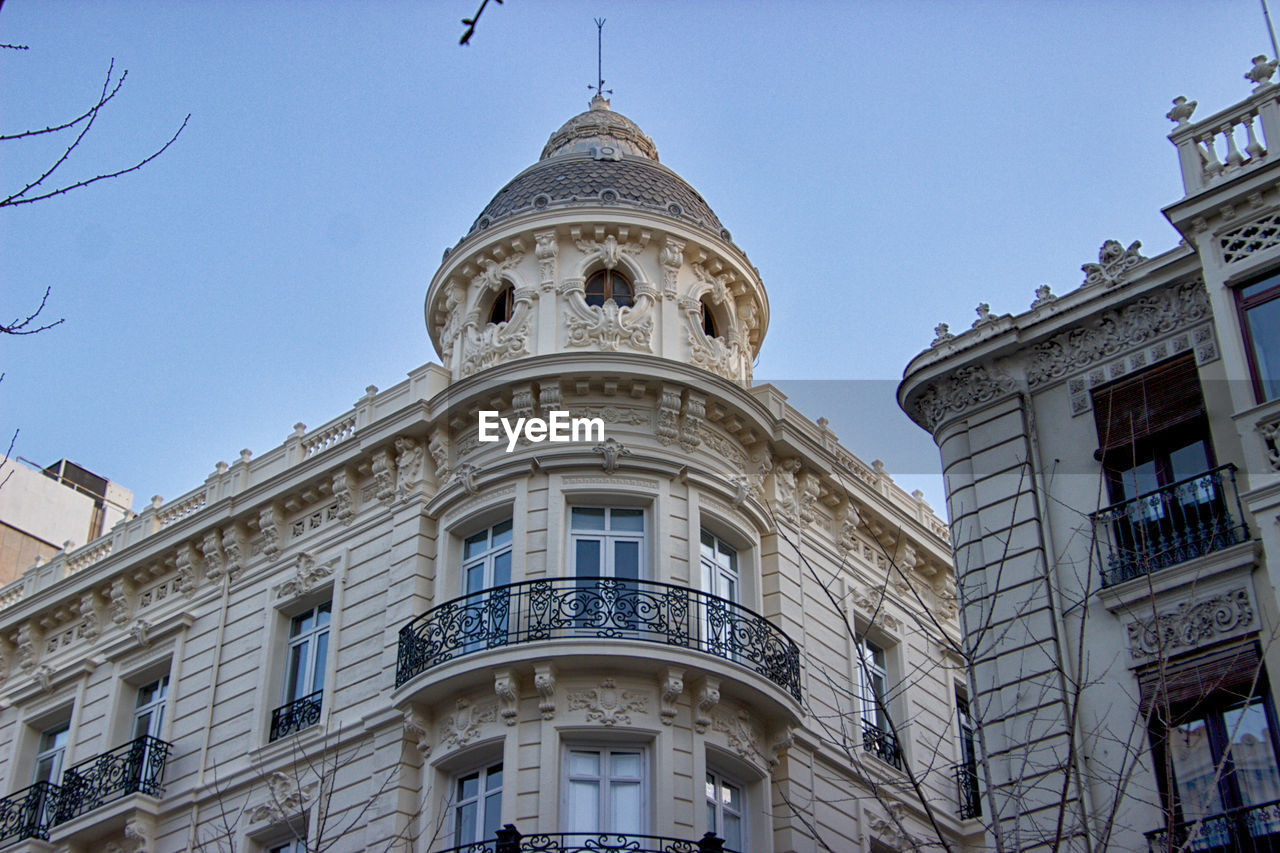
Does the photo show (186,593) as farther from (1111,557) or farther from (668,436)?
(1111,557)

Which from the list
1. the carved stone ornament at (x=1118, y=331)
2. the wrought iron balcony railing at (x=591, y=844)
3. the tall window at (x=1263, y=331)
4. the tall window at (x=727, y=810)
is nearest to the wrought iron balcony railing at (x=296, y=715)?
the wrought iron balcony railing at (x=591, y=844)

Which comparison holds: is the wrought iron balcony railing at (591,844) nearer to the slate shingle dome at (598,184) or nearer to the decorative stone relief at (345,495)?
the decorative stone relief at (345,495)

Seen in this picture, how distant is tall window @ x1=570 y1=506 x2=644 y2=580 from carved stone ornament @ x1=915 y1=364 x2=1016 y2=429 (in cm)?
509

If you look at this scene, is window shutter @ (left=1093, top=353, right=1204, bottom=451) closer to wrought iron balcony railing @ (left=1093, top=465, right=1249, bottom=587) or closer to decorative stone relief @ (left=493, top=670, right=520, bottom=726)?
wrought iron balcony railing @ (left=1093, top=465, right=1249, bottom=587)

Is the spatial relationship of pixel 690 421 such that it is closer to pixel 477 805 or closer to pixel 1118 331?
pixel 477 805

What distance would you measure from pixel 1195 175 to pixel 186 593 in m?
16.5

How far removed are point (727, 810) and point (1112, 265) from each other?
27.6 ft

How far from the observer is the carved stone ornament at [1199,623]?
48.9 feet

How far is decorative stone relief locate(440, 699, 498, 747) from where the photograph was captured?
20.5 m

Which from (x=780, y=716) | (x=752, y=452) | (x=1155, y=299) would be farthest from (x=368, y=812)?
(x=1155, y=299)

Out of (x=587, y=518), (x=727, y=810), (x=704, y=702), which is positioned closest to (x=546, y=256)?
(x=587, y=518)

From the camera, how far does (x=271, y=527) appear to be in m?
24.8

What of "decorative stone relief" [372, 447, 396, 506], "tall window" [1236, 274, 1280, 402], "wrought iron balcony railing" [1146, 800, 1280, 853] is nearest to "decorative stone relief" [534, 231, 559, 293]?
"decorative stone relief" [372, 447, 396, 506]

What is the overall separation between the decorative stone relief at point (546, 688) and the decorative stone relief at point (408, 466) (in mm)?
4357
